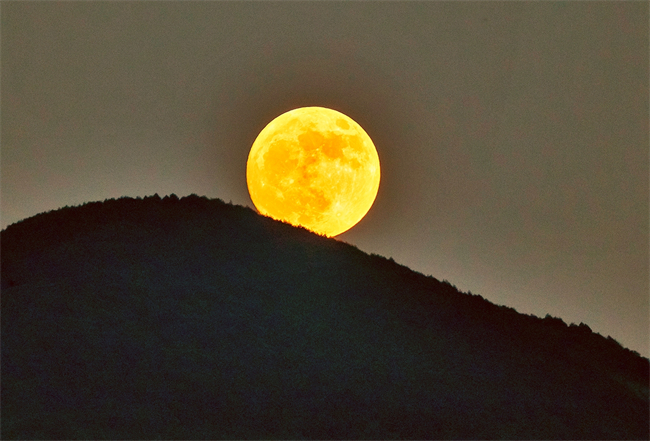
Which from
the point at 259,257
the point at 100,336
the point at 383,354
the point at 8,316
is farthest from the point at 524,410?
the point at 8,316

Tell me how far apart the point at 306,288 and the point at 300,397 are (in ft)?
8.42

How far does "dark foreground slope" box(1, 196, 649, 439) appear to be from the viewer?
5887mm

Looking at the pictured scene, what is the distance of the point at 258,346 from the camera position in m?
7.08

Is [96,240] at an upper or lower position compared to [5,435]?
upper

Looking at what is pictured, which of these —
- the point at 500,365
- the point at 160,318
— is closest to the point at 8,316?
the point at 160,318

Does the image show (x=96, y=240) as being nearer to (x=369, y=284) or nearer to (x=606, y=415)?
(x=369, y=284)

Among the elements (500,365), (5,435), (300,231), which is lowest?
(5,435)

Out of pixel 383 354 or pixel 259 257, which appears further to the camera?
pixel 259 257

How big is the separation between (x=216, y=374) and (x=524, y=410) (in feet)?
11.9

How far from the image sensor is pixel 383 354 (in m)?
7.44

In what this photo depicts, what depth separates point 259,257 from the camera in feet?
30.4

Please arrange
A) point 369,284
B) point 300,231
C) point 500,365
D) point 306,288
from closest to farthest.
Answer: point 500,365
point 306,288
point 369,284
point 300,231

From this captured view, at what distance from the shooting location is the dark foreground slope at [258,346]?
5.89 m

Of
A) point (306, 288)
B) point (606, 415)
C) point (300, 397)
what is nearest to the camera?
point (300, 397)
